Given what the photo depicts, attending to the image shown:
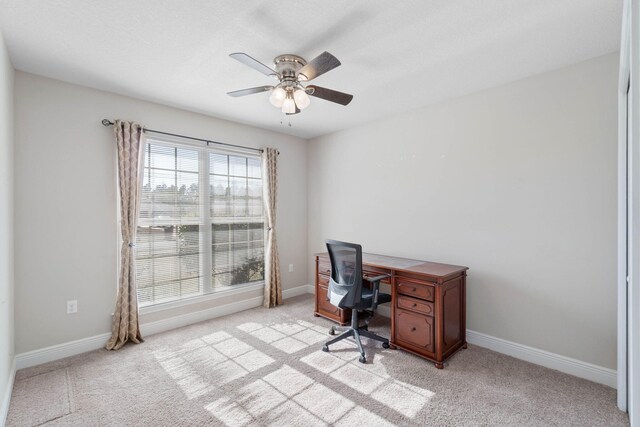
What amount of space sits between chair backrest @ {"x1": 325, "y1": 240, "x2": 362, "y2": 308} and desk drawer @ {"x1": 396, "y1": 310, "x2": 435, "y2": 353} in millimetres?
466

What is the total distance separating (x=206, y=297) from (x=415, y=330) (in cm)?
246

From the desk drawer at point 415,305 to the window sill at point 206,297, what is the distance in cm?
213

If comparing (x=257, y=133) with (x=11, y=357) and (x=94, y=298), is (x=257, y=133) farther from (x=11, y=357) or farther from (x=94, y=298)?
(x=11, y=357)

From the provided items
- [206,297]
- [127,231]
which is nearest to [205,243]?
[206,297]

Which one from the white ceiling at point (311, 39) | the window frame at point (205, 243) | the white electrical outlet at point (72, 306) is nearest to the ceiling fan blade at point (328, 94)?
the white ceiling at point (311, 39)

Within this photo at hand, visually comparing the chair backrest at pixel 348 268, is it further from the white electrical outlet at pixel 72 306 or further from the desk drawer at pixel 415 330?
the white electrical outlet at pixel 72 306

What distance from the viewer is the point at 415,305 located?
2723 millimetres

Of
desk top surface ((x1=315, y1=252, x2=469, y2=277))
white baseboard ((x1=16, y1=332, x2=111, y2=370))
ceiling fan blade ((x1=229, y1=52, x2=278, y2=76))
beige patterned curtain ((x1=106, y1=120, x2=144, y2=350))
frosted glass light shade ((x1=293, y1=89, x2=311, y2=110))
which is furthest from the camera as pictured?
beige patterned curtain ((x1=106, y1=120, x2=144, y2=350))

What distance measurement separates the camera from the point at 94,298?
113 inches

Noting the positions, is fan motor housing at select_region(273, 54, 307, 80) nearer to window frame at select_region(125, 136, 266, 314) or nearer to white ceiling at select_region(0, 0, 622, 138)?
white ceiling at select_region(0, 0, 622, 138)

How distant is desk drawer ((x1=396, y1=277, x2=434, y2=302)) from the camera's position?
8.63 feet

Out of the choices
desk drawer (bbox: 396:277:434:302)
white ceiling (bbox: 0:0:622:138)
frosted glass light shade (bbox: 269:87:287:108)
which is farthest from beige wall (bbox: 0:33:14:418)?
desk drawer (bbox: 396:277:434:302)

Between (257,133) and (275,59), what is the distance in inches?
78.1

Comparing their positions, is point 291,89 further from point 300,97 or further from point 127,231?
Result: point 127,231
